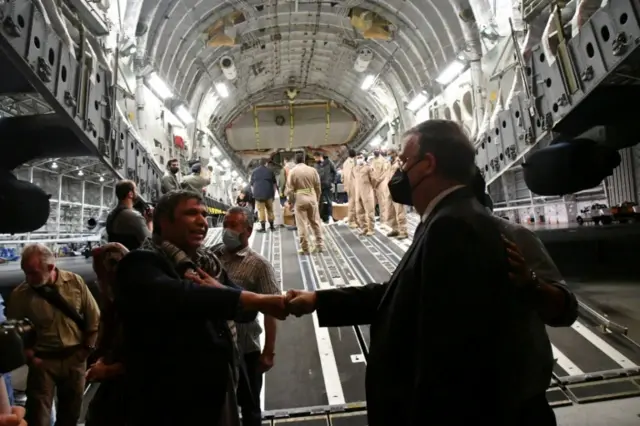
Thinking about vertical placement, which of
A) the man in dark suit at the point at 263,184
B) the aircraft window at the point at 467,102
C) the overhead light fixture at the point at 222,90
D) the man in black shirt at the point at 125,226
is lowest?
the man in black shirt at the point at 125,226

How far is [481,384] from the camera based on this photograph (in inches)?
50.0

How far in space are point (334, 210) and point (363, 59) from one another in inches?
277

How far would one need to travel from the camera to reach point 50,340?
361 cm

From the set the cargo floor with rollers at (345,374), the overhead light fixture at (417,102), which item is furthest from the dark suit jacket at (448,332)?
the overhead light fixture at (417,102)

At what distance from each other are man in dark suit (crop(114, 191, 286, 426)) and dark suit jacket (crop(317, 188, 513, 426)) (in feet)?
1.90

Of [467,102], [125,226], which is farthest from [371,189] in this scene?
[125,226]

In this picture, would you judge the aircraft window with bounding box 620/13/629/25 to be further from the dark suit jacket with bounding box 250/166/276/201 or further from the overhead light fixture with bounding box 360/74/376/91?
the overhead light fixture with bounding box 360/74/376/91

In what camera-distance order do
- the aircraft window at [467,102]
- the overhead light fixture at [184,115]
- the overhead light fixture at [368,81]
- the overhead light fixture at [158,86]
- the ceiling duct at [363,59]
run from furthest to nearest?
the overhead light fixture at [368,81] < the ceiling duct at [363,59] < the overhead light fixture at [184,115] < the aircraft window at [467,102] < the overhead light fixture at [158,86]

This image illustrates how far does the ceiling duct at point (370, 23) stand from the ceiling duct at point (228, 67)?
492 cm

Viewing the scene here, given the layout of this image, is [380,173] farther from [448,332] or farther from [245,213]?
[448,332]

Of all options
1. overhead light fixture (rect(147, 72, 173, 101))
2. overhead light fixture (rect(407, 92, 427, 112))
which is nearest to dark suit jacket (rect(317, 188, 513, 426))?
overhead light fixture (rect(147, 72, 173, 101))

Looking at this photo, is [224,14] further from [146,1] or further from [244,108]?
[244,108]

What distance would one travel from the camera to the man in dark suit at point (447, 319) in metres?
1.24

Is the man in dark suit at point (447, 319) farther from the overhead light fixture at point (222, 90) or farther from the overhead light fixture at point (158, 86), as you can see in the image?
the overhead light fixture at point (222, 90)
